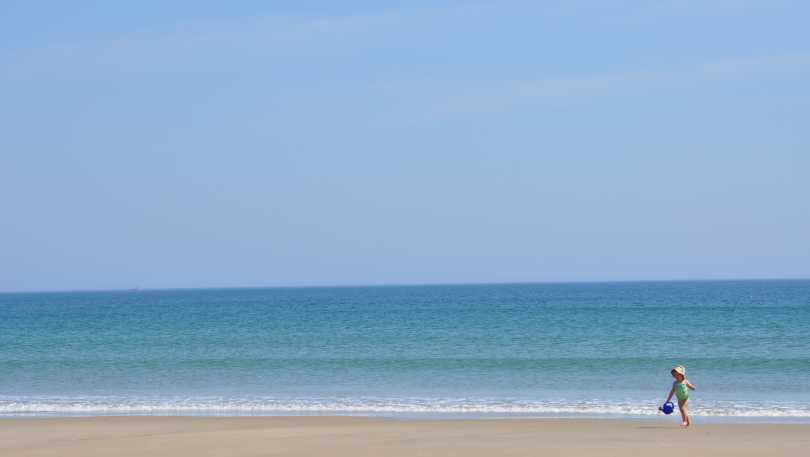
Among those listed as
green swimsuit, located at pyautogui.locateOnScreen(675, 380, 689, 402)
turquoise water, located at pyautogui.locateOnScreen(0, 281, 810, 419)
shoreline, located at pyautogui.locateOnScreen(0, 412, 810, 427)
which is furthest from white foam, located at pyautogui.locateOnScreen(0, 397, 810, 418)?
green swimsuit, located at pyautogui.locateOnScreen(675, 380, 689, 402)

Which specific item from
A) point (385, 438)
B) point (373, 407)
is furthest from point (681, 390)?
point (373, 407)

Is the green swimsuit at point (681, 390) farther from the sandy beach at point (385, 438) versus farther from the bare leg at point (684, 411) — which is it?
the sandy beach at point (385, 438)

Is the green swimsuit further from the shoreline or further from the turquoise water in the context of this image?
the turquoise water

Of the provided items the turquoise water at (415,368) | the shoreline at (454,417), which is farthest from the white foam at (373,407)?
the shoreline at (454,417)

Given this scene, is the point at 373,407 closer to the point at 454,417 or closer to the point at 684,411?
the point at 454,417

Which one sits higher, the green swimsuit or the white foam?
the green swimsuit

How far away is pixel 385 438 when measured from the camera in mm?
16875

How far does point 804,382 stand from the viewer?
2670 centimetres

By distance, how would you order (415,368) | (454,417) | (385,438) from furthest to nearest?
(415,368), (454,417), (385,438)

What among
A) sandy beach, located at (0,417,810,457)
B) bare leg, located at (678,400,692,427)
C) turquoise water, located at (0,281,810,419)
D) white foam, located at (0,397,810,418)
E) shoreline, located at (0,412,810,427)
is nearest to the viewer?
sandy beach, located at (0,417,810,457)

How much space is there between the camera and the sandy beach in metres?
15.4

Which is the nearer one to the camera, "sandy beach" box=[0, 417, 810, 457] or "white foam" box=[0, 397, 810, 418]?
"sandy beach" box=[0, 417, 810, 457]

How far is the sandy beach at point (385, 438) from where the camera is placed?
15.4 m

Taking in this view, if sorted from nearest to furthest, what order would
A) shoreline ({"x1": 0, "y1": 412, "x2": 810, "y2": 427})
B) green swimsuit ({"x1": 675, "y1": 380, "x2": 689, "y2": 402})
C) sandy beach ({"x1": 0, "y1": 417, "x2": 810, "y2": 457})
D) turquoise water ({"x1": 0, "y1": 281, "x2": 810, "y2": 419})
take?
sandy beach ({"x1": 0, "y1": 417, "x2": 810, "y2": 457}) → green swimsuit ({"x1": 675, "y1": 380, "x2": 689, "y2": 402}) → shoreline ({"x1": 0, "y1": 412, "x2": 810, "y2": 427}) → turquoise water ({"x1": 0, "y1": 281, "x2": 810, "y2": 419})
